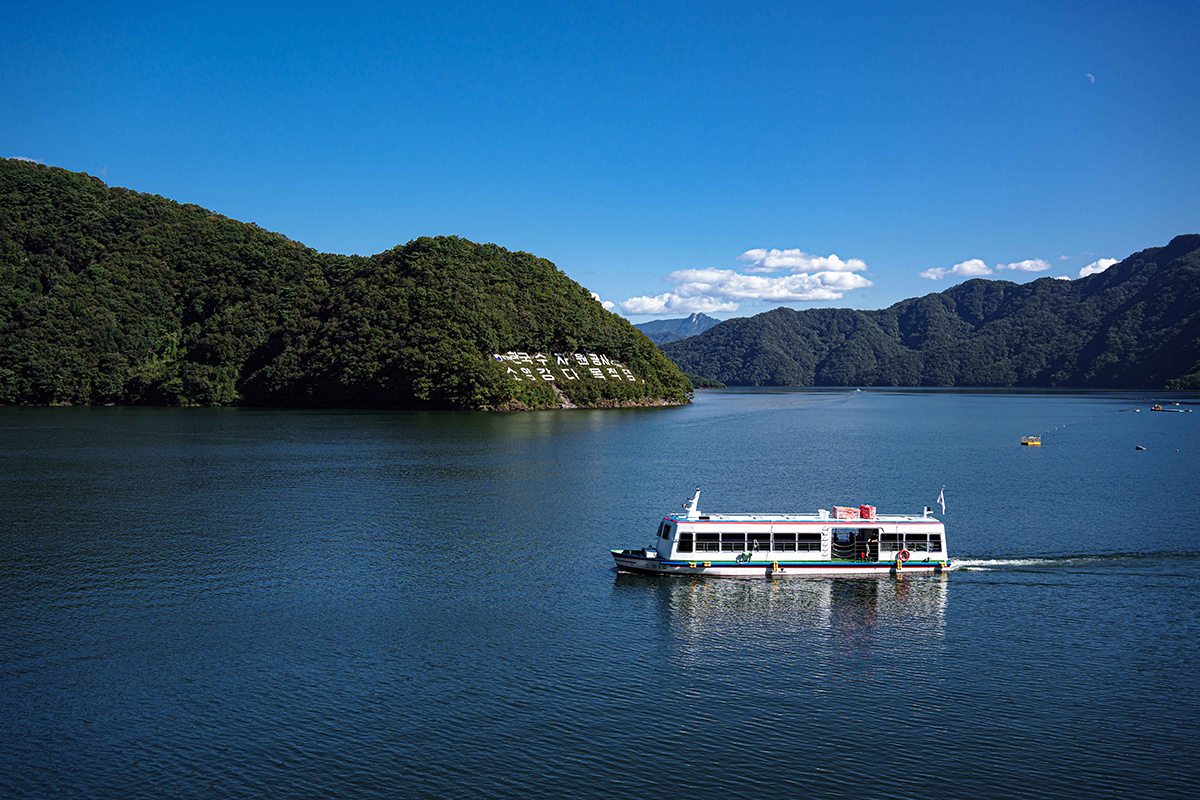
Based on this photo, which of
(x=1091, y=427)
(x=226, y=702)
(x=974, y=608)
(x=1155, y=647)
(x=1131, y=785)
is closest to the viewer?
(x=1131, y=785)

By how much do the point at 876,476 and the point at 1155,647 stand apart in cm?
5037

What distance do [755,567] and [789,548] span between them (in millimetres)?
2591

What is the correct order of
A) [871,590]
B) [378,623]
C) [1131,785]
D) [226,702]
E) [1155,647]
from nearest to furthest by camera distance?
[1131,785] → [226,702] → [1155,647] → [378,623] → [871,590]

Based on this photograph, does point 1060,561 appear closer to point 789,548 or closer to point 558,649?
point 789,548

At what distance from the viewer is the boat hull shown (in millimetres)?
48844

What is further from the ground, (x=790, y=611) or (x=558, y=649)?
(x=790, y=611)

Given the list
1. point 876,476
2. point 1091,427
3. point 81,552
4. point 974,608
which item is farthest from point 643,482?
point 1091,427

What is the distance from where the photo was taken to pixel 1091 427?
485 feet

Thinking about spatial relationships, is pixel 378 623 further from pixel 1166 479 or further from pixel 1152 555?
pixel 1166 479

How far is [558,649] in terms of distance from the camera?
36.1m

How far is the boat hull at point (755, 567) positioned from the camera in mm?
48844

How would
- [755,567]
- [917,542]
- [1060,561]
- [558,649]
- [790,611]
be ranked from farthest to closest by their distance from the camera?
[1060,561] < [917,542] < [755,567] < [790,611] < [558,649]

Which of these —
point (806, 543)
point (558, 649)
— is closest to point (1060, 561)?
point (806, 543)

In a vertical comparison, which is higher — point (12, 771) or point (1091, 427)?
point (1091, 427)
